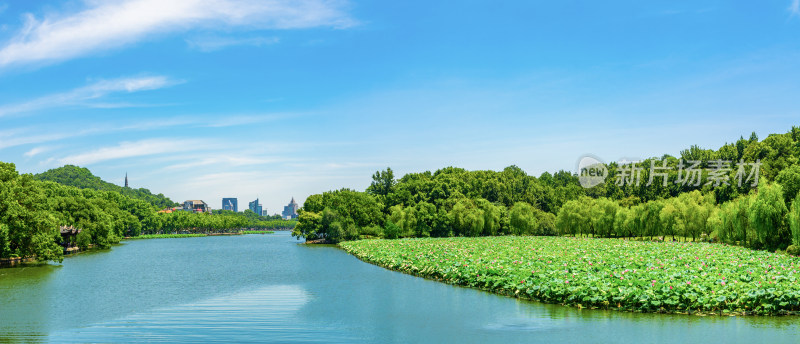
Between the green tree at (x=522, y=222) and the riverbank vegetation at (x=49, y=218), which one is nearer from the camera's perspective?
the riverbank vegetation at (x=49, y=218)

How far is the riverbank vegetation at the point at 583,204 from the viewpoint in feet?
176

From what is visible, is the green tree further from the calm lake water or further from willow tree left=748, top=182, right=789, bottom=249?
the calm lake water

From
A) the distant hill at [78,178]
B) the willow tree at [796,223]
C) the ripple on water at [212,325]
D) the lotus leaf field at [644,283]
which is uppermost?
the distant hill at [78,178]

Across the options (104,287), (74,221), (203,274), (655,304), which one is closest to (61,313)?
(104,287)

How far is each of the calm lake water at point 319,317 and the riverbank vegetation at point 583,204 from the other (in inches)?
1200

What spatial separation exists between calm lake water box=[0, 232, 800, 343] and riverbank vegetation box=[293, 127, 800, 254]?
100.0 feet

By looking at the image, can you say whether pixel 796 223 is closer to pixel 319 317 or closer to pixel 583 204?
pixel 319 317

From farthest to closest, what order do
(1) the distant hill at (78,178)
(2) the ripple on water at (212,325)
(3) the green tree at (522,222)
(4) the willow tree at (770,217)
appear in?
(1) the distant hill at (78,178) → (3) the green tree at (522,222) → (4) the willow tree at (770,217) → (2) the ripple on water at (212,325)

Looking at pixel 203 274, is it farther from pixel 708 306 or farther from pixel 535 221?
pixel 535 221

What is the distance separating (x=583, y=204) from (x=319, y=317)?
59109 millimetres

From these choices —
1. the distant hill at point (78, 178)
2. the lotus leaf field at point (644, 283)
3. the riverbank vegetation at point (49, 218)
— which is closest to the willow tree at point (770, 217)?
the lotus leaf field at point (644, 283)

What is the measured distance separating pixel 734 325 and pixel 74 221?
54.4 metres

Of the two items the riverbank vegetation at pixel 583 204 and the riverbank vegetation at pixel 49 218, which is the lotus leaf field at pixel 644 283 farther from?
the riverbank vegetation at pixel 49 218

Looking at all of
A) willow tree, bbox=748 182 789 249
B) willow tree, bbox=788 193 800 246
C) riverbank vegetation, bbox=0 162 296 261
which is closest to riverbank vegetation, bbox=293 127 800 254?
willow tree, bbox=748 182 789 249
